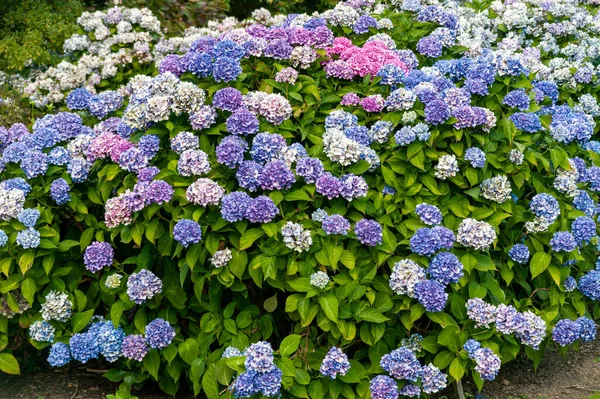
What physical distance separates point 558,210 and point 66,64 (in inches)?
161

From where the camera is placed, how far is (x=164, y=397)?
401 cm

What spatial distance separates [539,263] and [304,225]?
131cm

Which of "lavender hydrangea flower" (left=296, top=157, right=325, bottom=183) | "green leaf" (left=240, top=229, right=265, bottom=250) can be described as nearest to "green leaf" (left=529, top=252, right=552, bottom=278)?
"lavender hydrangea flower" (left=296, top=157, right=325, bottom=183)

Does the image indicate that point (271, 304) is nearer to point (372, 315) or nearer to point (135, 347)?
point (372, 315)

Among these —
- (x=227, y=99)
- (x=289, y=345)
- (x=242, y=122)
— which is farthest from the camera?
(x=227, y=99)

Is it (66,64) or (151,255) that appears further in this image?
(66,64)

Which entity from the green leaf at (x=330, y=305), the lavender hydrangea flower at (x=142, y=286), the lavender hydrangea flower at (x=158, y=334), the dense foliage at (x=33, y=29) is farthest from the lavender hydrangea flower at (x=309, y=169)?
the dense foliage at (x=33, y=29)

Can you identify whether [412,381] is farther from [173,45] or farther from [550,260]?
[173,45]

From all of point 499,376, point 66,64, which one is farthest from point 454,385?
point 66,64

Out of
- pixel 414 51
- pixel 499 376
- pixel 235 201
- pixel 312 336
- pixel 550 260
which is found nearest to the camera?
pixel 235 201

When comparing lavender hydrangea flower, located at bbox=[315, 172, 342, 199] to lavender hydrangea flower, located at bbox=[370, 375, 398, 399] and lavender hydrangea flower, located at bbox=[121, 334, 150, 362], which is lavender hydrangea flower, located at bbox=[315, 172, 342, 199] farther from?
lavender hydrangea flower, located at bbox=[121, 334, 150, 362]

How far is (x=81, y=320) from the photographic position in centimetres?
388

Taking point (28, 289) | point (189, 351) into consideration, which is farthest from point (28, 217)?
point (189, 351)

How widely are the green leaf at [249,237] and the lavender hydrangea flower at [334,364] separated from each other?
0.63m
